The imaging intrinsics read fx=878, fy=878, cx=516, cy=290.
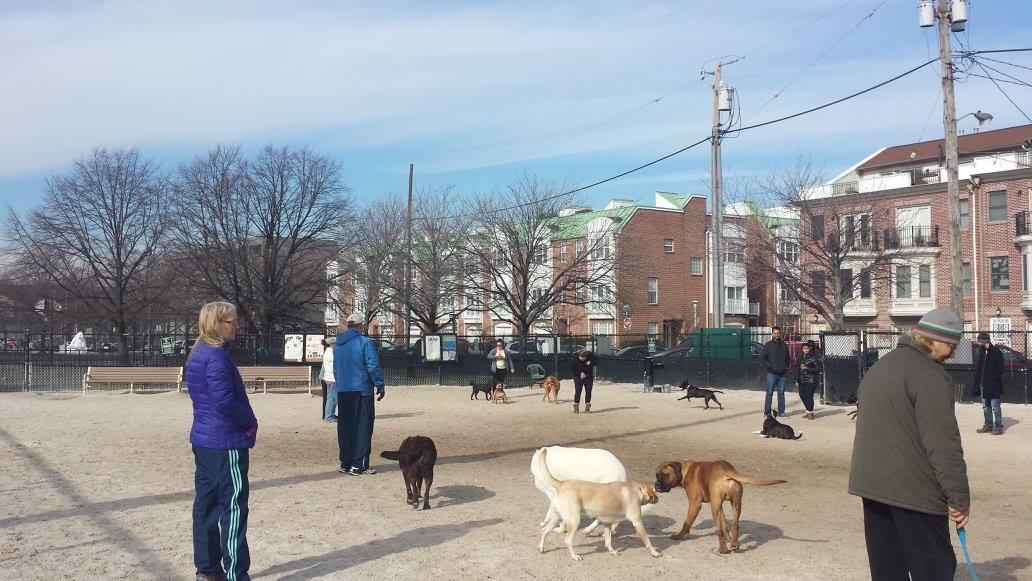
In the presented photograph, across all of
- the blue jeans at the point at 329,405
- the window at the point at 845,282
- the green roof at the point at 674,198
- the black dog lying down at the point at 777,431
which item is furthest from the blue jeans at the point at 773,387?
the green roof at the point at 674,198

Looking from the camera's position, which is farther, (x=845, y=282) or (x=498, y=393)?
(x=845, y=282)

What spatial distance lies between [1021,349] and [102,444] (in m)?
19.8

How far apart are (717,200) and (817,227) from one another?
44.4ft

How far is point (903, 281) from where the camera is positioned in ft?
146

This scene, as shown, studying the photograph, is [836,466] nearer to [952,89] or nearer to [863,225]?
[952,89]

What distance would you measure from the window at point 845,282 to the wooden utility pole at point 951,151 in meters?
18.4

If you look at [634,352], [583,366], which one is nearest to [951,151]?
[583,366]

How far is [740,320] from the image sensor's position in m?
59.9

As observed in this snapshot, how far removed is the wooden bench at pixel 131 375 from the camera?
2459 cm

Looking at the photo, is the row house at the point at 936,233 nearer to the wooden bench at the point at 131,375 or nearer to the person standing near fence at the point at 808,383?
the person standing near fence at the point at 808,383

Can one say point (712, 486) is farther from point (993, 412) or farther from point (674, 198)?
point (674, 198)

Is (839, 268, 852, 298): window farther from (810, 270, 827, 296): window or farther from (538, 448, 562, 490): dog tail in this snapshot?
(538, 448, 562, 490): dog tail

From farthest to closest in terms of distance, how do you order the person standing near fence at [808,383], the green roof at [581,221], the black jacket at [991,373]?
the green roof at [581,221]
the person standing near fence at [808,383]
the black jacket at [991,373]

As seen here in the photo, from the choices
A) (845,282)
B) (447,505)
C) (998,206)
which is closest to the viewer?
(447,505)
